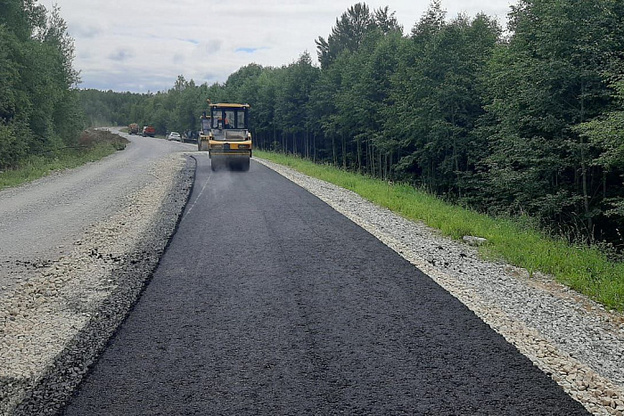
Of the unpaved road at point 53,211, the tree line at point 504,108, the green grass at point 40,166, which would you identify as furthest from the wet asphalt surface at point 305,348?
the green grass at point 40,166

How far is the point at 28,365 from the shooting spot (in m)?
4.54

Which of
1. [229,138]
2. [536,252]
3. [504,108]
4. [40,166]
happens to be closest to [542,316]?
[536,252]

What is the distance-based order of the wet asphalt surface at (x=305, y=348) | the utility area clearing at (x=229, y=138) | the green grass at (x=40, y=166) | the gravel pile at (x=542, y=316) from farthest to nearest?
the utility area clearing at (x=229, y=138) < the green grass at (x=40, y=166) < the gravel pile at (x=542, y=316) < the wet asphalt surface at (x=305, y=348)

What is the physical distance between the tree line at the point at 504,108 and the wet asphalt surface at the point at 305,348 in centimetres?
565

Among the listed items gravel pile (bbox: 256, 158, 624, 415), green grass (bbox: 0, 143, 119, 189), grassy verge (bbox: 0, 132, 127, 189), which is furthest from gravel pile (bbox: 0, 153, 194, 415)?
grassy verge (bbox: 0, 132, 127, 189)

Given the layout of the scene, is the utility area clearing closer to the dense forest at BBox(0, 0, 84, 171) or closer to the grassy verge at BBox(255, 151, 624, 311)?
the dense forest at BBox(0, 0, 84, 171)

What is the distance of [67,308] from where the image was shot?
6.03m

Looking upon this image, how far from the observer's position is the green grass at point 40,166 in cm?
2091

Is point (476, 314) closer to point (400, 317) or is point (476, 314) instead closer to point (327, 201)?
point (400, 317)

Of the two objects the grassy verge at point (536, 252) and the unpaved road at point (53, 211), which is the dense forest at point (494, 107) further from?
the unpaved road at point (53, 211)

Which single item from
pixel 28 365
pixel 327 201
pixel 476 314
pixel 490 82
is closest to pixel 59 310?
pixel 28 365

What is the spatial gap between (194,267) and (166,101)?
12125cm

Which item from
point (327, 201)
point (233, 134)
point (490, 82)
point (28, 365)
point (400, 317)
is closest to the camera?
point (28, 365)

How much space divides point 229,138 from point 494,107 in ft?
40.6
